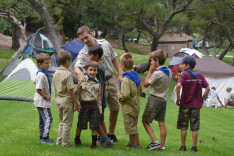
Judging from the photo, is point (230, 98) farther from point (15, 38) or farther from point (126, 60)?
point (15, 38)

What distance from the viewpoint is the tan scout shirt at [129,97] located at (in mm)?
4570

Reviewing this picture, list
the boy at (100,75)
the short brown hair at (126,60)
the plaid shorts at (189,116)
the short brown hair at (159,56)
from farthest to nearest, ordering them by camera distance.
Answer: the plaid shorts at (189,116) < the short brown hair at (159,56) < the short brown hair at (126,60) < the boy at (100,75)

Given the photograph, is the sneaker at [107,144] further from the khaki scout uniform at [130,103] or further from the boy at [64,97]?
the boy at [64,97]

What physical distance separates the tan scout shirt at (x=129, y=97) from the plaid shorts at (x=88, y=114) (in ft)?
1.46

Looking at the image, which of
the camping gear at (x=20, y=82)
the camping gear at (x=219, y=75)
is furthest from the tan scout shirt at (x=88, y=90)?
the camping gear at (x=219, y=75)

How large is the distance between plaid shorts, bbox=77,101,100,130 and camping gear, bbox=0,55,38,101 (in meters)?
6.21

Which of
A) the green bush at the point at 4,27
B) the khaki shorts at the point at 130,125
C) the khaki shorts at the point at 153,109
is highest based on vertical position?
the green bush at the point at 4,27

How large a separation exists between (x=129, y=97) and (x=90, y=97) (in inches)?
23.6

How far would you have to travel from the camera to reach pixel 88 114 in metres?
4.45

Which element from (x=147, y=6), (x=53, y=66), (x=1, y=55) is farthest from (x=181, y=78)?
(x=1, y=55)

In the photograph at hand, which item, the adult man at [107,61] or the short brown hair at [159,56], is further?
the short brown hair at [159,56]

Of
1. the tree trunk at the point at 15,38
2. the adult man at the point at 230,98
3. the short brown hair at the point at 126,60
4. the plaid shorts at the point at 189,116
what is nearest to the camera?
the short brown hair at the point at 126,60

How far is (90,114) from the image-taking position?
4465 mm

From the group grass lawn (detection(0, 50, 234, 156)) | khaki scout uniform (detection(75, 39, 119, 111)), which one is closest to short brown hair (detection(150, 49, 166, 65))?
khaki scout uniform (detection(75, 39, 119, 111))
